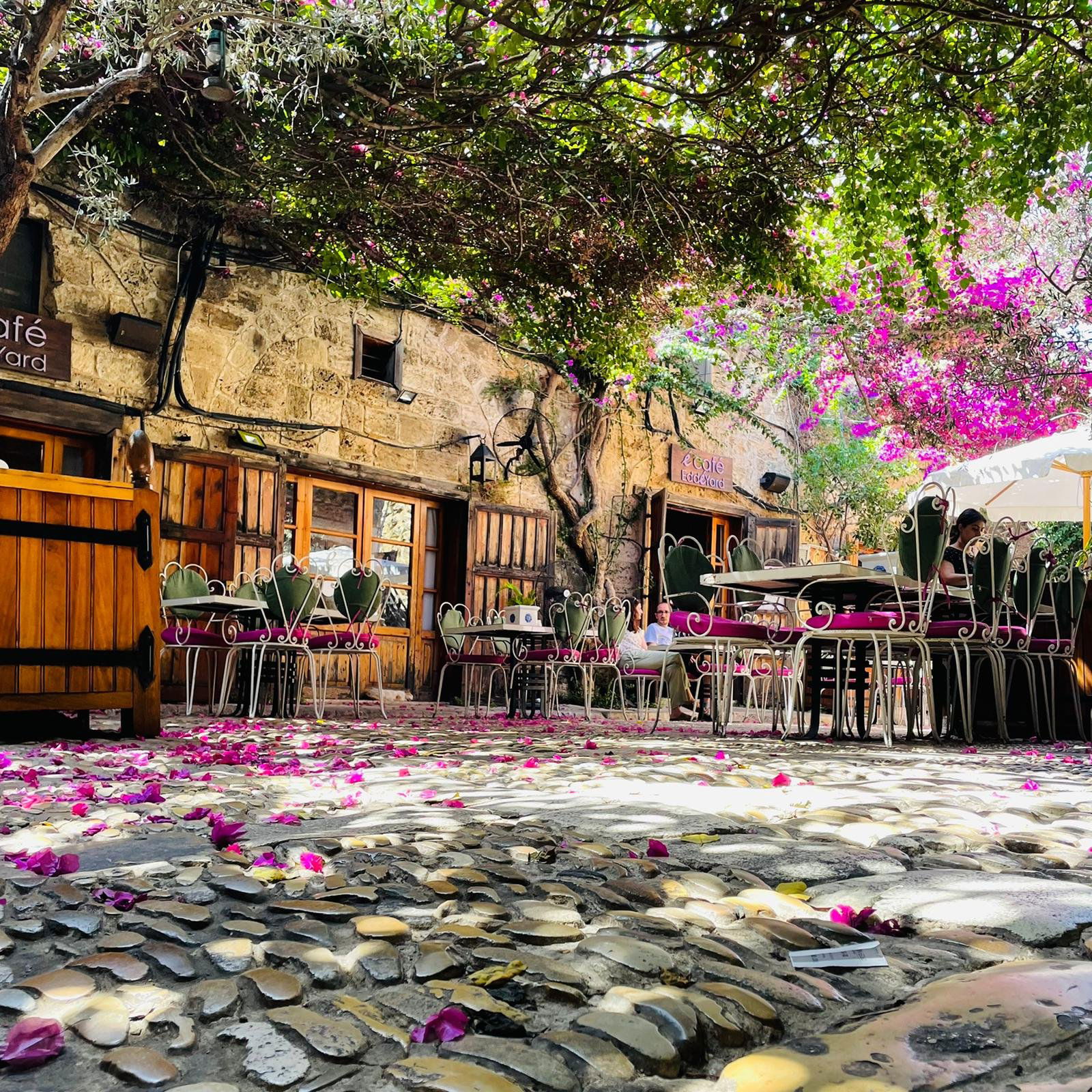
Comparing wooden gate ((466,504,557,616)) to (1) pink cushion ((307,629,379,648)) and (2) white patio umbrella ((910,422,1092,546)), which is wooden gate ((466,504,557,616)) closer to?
(1) pink cushion ((307,629,379,648))

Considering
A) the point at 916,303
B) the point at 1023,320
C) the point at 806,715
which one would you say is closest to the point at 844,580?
the point at 806,715

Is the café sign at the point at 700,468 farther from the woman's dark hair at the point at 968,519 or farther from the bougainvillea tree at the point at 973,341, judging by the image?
the woman's dark hair at the point at 968,519

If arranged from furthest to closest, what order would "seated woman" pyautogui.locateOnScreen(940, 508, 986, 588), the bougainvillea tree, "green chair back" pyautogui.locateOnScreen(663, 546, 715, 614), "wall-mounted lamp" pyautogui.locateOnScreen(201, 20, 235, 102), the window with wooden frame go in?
1. the bougainvillea tree
2. the window with wooden frame
3. "seated woman" pyautogui.locateOnScreen(940, 508, 986, 588)
4. "green chair back" pyautogui.locateOnScreen(663, 546, 715, 614)
5. "wall-mounted lamp" pyautogui.locateOnScreen(201, 20, 235, 102)

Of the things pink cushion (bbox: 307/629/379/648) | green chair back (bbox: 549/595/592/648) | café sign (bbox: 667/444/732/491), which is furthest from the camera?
café sign (bbox: 667/444/732/491)

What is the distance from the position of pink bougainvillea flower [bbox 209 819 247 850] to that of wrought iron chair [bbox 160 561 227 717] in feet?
14.0

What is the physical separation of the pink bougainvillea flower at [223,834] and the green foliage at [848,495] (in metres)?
11.9

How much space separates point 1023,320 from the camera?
10922mm

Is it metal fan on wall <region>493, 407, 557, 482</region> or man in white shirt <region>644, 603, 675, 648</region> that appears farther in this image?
metal fan on wall <region>493, 407, 557, 482</region>

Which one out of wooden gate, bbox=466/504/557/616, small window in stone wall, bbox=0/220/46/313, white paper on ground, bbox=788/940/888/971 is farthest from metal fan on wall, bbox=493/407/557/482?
white paper on ground, bbox=788/940/888/971

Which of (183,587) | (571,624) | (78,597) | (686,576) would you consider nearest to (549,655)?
(571,624)

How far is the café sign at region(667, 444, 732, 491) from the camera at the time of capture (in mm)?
11844

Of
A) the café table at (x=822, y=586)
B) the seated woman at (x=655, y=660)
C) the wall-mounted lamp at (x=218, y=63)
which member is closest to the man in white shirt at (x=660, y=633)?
the seated woman at (x=655, y=660)

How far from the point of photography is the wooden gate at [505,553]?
9852mm

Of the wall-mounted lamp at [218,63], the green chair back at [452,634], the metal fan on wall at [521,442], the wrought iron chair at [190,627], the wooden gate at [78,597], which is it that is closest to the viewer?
the wooden gate at [78,597]
